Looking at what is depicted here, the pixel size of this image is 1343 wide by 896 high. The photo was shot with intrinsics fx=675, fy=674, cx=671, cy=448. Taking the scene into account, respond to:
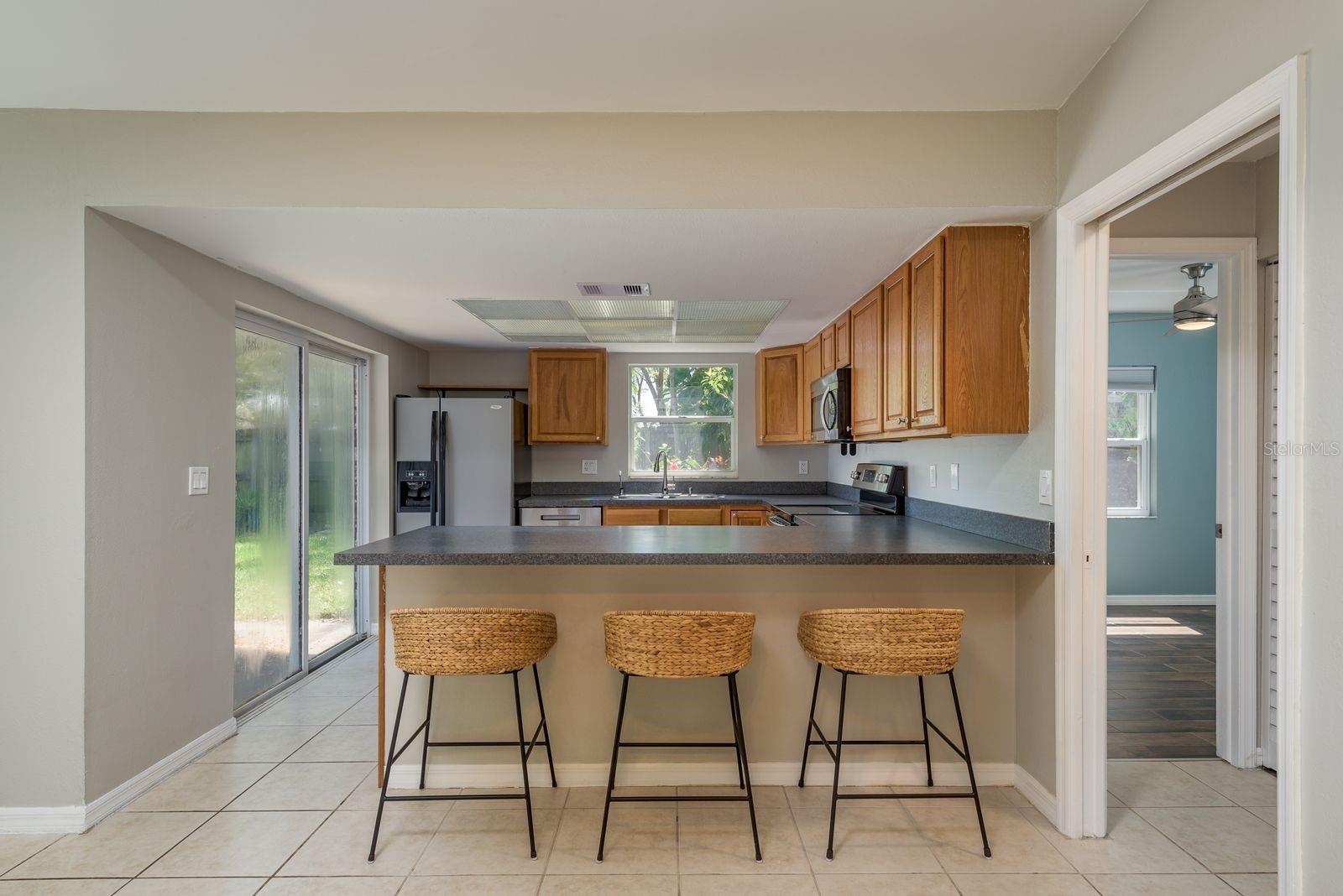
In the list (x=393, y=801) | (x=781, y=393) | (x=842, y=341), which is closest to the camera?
(x=393, y=801)

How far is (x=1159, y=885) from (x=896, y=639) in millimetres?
1001

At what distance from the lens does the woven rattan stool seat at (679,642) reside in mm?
2113

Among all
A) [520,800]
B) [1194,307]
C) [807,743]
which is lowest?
[520,800]

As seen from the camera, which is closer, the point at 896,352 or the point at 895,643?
the point at 895,643

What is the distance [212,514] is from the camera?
292cm

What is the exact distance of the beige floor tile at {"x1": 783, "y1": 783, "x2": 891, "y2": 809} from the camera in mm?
2420

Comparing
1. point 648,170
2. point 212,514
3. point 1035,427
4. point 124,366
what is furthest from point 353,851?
point 1035,427

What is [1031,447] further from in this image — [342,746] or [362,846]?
[342,746]

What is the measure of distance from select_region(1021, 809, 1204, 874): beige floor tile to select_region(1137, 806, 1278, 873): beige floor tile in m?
0.05

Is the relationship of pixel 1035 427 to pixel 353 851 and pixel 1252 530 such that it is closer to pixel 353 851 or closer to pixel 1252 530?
pixel 1252 530

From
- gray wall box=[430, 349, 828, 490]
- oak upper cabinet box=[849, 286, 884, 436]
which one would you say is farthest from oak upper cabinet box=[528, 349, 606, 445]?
oak upper cabinet box=[849, 286, 884, 436]

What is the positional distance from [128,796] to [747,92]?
10.9ft

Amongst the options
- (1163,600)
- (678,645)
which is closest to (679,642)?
(678,645)

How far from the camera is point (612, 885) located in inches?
77.6
